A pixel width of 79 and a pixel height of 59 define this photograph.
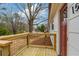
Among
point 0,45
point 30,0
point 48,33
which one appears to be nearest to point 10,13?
point 30,0

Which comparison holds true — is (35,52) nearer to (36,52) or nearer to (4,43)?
(36,52)

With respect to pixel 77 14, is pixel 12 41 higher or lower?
lower

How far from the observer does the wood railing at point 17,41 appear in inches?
84.5

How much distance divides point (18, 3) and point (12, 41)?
60cm

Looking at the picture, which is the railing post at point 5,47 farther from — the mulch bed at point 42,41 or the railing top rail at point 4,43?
the mulch bed at point 42,41

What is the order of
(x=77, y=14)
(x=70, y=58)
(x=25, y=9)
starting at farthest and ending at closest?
1. (x=25, y=9)
2. (x=70, y=58)
3. (x=77, y=14)

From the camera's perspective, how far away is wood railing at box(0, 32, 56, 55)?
2145 mm

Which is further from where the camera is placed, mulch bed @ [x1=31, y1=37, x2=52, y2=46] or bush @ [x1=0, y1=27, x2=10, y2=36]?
mulch bed @ [x1=31, y1=37, x2=52, y2=46]

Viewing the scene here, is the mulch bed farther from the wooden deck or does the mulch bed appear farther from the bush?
the bush

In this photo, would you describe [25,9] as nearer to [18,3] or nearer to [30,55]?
[18,3]

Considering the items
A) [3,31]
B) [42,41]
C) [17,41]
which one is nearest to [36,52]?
[42,41]

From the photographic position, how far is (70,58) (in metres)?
2.08

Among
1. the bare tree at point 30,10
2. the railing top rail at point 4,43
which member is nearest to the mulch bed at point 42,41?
the bare tree at point 30,10

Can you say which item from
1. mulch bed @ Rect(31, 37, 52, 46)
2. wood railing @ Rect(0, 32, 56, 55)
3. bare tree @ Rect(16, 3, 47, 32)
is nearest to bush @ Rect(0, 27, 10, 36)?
wood railing @ Rect(0, 32, 56, 55)
